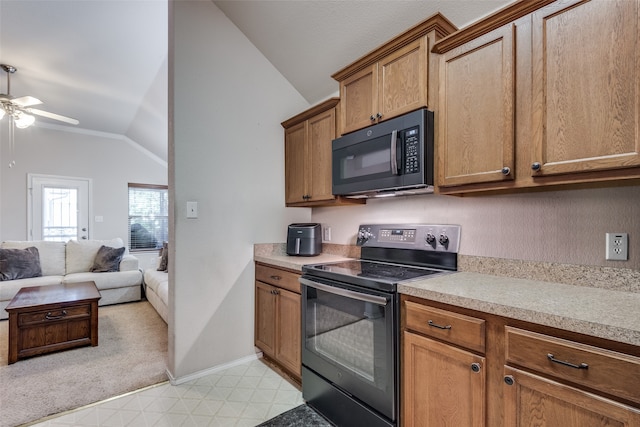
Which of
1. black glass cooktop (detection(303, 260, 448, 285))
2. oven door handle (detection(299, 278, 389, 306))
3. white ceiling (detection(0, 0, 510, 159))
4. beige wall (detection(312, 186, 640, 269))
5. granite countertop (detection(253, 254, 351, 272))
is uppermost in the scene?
white ceiling (detection(0, 0, 510, 159))

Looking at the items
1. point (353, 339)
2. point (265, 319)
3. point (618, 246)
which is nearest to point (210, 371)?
point (265, 319)

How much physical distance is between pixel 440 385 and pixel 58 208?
6.47 metres

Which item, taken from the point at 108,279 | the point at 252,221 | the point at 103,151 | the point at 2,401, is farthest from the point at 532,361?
the point at 103,151

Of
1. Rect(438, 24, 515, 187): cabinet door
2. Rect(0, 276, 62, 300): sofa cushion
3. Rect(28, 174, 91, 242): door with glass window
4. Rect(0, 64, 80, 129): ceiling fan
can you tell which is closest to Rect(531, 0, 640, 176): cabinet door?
Rect(438, 24, 515, 187): cabinet door

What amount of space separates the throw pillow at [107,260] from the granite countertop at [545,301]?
4.30 m

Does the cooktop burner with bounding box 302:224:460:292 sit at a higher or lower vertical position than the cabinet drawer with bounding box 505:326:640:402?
higher

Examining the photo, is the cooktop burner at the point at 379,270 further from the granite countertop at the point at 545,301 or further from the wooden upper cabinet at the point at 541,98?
the wooden upper cabinet at the point at 541,98

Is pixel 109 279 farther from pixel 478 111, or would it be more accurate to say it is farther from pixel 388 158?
pixel 478 111

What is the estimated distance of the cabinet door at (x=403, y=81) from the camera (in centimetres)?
161

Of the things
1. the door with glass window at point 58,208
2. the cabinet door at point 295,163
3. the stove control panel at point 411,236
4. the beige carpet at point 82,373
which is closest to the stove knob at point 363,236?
the stove control panel at point 411,236

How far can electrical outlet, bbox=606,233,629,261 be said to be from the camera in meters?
1.21

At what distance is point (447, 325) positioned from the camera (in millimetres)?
1191

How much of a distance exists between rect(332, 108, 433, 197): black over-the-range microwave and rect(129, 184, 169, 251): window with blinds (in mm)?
5371

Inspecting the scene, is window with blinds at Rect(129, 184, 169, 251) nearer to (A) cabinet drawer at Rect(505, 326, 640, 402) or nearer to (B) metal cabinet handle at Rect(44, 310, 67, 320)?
(B) metal cabinet handle at Rect(44, 310, 67, 320)
